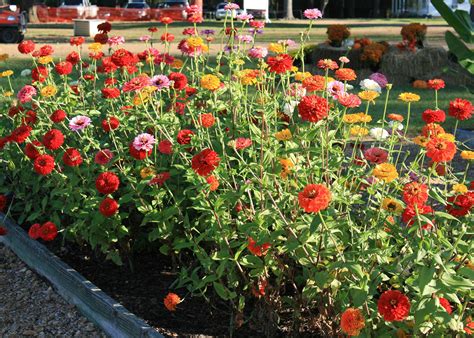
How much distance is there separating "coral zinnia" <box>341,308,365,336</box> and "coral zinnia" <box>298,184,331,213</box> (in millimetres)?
400

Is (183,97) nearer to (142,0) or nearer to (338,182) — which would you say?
(338,182)

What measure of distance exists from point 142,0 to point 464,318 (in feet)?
143

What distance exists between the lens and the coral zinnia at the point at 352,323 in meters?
2.52

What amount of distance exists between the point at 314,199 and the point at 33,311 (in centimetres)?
233

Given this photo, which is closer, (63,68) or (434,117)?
(434,117)

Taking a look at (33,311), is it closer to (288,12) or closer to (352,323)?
(352,323)

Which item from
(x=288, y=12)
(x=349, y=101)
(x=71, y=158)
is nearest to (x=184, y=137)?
(x=71, y=158)

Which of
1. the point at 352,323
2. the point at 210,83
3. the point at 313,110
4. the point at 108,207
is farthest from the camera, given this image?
the point at 108,207

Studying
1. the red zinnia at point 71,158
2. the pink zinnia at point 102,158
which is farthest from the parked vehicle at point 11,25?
the pink zinnia at point 102,158

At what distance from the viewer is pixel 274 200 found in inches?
133

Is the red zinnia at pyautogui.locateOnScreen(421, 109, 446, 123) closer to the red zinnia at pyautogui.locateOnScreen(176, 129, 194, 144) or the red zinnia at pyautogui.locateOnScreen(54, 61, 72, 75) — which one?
the red zinnia at pyautogui.locateOnScreen(176, 129, 194, 144)

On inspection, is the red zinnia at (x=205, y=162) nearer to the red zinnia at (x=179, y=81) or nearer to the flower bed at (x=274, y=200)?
the flower bed at (x=274, y=200)

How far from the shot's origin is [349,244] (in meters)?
2.99

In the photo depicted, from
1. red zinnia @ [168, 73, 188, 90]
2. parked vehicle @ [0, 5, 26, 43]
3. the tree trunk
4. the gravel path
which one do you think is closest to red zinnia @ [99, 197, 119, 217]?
the gravel path
